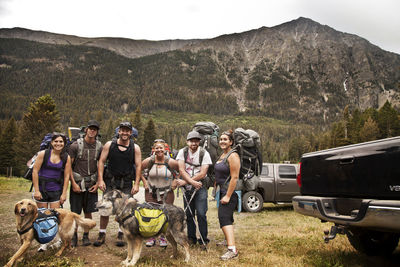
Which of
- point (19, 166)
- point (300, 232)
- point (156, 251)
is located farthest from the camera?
point (19, 166)

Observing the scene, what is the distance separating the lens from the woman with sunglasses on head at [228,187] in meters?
4.74

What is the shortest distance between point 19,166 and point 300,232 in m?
54.6

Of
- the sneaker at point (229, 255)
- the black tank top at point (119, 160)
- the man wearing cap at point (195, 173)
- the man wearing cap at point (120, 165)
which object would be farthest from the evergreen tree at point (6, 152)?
→ the sneaker at point (229, 255)

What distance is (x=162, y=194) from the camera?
539 centimetres

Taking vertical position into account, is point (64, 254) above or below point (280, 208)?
above

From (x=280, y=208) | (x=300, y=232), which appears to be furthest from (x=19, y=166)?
(x=300, y=232)

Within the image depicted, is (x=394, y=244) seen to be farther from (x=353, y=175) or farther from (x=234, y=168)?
(x=234, y=168)

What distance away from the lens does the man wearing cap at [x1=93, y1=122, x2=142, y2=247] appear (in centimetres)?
534

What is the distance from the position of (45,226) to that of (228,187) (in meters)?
2.95

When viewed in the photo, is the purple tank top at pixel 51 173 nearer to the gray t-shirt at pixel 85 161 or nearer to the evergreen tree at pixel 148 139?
the gray t-shirt at pixel 85 161

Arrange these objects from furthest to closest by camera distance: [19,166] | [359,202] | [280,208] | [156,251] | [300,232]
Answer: [19,166] < [280,208] < [300,232] < [156,251] < [359,202]

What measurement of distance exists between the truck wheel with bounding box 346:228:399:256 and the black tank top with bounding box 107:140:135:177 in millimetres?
4078

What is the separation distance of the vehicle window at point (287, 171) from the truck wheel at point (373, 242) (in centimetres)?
681

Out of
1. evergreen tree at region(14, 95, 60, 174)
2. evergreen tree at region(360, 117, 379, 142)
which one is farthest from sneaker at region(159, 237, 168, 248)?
evergreen tree at region(360, 117, 379, 142)
